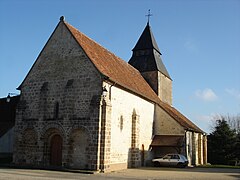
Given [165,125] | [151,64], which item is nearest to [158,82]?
[151,64]

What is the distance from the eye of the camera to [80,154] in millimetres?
18688

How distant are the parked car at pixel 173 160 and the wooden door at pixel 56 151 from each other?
8.86m

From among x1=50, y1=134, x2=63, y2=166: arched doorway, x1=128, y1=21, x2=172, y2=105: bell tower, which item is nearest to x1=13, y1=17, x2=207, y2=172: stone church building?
x1=50, y1=134, x2=63, y2=166: arched doorway

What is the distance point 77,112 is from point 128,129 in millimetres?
4550

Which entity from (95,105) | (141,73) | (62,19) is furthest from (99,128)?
(141,73)

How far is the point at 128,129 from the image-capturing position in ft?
Answer: 71.7

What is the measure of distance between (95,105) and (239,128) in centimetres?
4098

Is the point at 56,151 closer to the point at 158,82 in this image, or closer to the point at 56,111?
the point at 56,111

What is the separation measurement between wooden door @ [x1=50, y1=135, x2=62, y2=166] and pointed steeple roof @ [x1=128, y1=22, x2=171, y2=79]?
15.9m

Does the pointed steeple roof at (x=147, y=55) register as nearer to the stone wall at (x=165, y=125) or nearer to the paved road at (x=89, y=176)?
the stone wall at (x=165, y=125)

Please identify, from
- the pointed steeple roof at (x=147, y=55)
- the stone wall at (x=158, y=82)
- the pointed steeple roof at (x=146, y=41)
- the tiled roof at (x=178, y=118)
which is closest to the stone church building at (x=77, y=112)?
the tiled roof at (x=178, y=118)

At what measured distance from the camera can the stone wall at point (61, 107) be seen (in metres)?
18.7

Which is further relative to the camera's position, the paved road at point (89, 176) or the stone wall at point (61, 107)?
the stone wall at point (61, 107)

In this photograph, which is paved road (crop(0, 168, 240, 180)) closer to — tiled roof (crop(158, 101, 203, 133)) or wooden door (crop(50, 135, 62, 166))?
wooden door (crop(50, 135, 62, 166))
